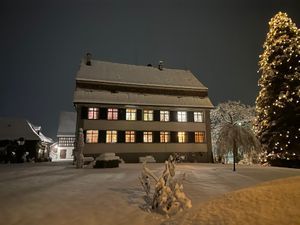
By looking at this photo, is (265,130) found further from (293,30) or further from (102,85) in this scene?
(102,85)

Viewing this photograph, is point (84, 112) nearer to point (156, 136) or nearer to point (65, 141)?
point (156, 136)

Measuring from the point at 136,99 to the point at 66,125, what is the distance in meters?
25.0

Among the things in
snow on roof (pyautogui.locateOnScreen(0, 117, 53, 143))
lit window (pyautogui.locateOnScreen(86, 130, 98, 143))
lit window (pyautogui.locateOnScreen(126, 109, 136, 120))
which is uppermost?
lit window (pyautogui.locateOnScreen(126, 109, 136, 120))

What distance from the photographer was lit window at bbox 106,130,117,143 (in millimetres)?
26808

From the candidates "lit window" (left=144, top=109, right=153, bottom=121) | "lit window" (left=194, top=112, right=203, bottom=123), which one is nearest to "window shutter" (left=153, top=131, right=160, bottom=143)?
"lit window" (left=144, top=109, right=153, bottom=121)

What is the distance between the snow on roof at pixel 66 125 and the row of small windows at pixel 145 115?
841 inches

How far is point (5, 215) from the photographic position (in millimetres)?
6738

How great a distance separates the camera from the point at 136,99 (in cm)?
2906

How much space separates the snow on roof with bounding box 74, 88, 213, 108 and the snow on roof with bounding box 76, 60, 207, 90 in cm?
171

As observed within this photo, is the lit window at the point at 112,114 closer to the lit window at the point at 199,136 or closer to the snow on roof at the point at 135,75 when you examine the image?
the snow on roof at the point at 135,75

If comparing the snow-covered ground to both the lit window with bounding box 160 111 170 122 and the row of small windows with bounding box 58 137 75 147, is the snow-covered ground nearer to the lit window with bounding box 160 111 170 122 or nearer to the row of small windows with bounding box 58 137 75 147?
the lit window with bounding box 160 111 170 122

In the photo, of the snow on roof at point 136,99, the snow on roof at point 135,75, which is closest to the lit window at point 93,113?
the snow on roof at point 136,99

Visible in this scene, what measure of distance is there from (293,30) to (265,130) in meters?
10.5

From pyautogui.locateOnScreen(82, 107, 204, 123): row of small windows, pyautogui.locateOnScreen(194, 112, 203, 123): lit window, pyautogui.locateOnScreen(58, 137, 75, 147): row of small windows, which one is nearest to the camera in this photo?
pyautogui.locateOnScreen(82, 107, 204, 123): row of small windows
